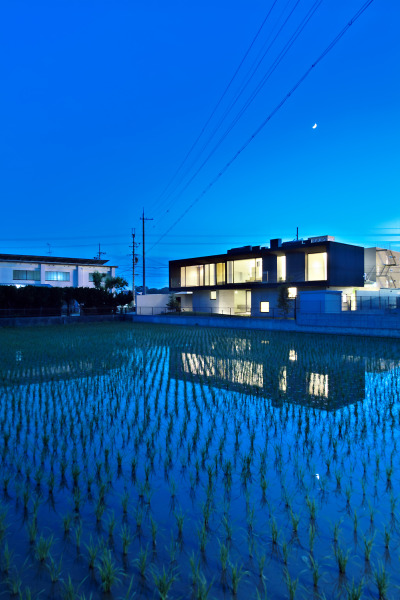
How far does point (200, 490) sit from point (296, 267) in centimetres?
2898

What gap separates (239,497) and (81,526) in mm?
1652

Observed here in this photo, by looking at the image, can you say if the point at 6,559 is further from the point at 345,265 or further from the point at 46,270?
the point at 46,270

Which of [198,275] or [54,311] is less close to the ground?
[198,275]

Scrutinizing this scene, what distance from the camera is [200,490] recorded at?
428cm

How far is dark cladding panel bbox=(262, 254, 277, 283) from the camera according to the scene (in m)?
33.2

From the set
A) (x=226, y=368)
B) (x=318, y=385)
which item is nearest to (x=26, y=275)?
(x=226, y=368)

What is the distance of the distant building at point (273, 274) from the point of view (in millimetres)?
30297

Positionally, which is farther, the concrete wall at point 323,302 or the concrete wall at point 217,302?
the concrete wall at point 217,302

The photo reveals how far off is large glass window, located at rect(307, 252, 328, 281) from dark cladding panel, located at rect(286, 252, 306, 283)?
50 cm

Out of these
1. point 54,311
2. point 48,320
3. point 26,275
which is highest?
point 26,275

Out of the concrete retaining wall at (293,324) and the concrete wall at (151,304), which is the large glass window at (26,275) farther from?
the concrete retaining wall at (293,324)

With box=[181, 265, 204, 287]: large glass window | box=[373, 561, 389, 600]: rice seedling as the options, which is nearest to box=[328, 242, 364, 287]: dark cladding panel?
box=[181, 265, 204, 287]: large glass window

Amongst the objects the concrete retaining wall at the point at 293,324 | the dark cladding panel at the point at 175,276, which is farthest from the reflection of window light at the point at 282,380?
the dark cladding panel at the point at 175,276

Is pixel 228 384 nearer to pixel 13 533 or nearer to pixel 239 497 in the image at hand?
pixel 239 497
